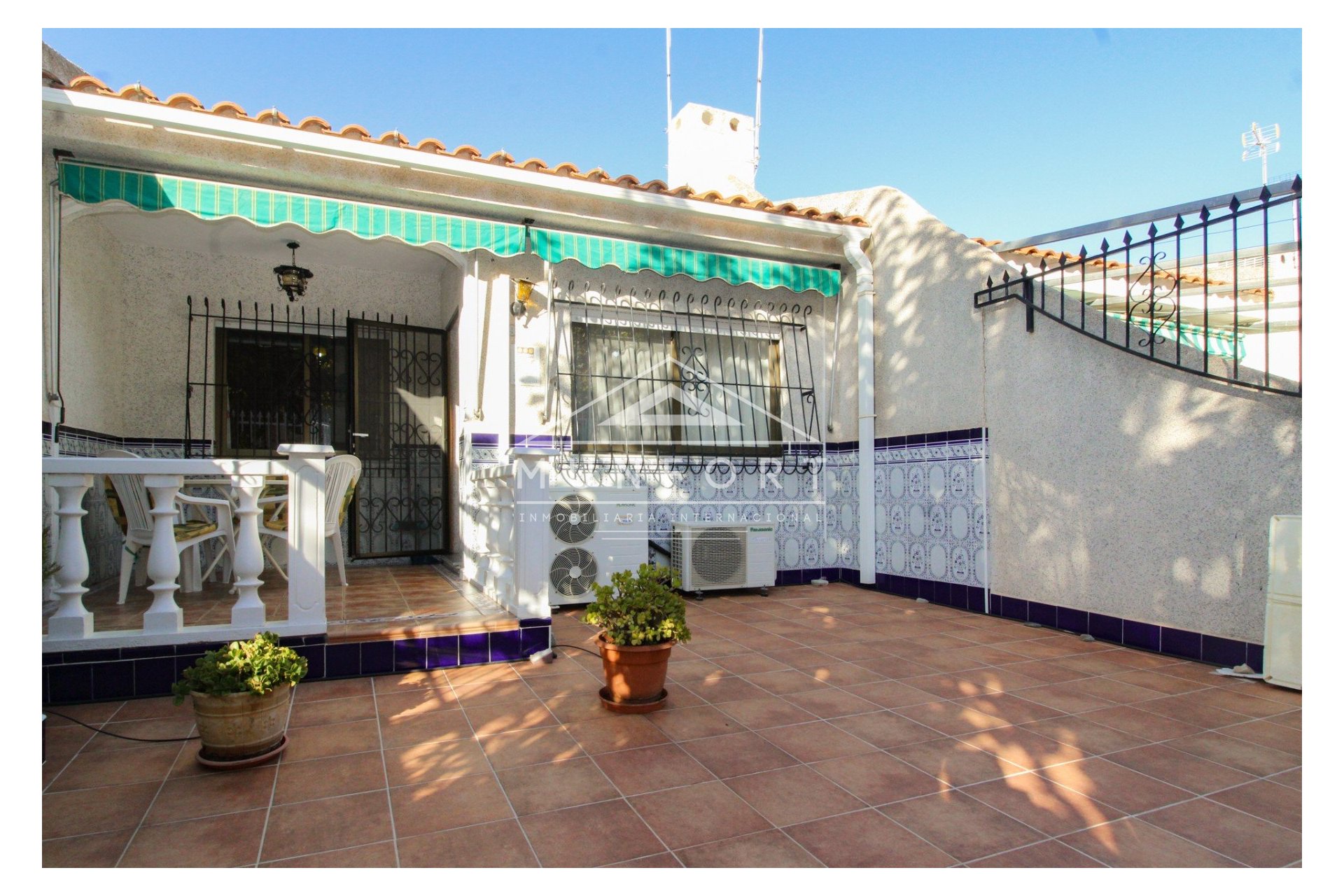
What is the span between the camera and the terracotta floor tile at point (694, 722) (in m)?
3.13

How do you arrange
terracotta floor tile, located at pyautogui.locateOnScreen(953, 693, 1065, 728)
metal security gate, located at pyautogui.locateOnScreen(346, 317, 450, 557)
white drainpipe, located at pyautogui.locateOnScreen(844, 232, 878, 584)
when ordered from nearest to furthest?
terracotta floor tile, located at pyautogui.locateOnScreen(953, 693, 1065, 728) → white drainpipe, located at pyautogui.locateOnScreen(844, 232, 878, 584) → metal security gate, located at pyautogui.locateOnScreen(346, 317, 450, 557)

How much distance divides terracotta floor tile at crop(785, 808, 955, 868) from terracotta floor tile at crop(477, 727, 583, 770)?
105cm

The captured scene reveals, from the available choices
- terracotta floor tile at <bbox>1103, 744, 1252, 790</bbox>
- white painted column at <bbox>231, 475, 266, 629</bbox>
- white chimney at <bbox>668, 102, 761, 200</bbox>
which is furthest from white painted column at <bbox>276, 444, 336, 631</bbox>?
white chimney at <bbox>668, 102, 761, 200</bbox>

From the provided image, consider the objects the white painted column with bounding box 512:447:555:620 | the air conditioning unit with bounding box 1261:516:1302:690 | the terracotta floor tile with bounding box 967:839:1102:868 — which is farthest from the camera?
the white painted column with bounding box 512:447:555:620

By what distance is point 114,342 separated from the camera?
648 centimetres

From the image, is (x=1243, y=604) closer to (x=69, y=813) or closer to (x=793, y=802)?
(x=793, y=802)

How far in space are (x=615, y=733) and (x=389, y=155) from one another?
4286mm

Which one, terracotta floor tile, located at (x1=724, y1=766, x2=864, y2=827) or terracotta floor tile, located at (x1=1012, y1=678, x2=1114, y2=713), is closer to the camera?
terracotta floor tile, located at (x1=724, y1=766, x2=864, y2=827)

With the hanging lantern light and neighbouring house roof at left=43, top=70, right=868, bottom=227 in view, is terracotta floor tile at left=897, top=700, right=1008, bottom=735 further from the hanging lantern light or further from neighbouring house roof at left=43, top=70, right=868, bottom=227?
the hanging lantern light

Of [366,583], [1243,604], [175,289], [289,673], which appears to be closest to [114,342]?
[175,289]

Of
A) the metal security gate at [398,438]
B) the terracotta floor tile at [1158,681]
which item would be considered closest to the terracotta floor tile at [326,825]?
the terracotta floor tile at [1158,681]

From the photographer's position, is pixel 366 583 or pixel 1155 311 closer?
pixel 1155 311

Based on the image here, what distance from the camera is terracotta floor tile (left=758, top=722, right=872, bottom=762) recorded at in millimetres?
2904
